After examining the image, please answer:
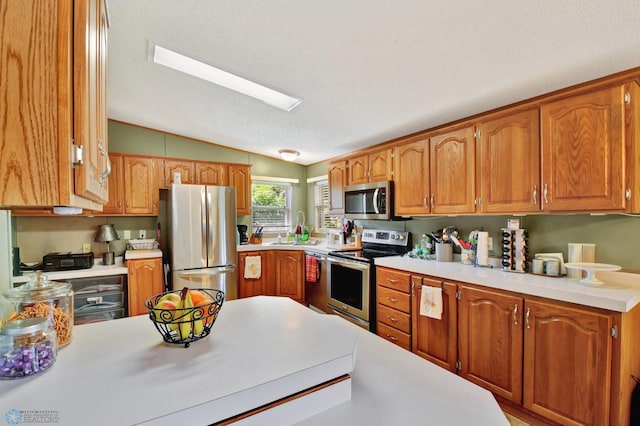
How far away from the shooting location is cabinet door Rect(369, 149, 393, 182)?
10.5 ft

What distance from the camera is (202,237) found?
3.50 meters

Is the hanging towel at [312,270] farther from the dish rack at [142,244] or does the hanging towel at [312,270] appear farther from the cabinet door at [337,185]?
the dish rack at [142,244]

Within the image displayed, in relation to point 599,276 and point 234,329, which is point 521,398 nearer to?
point 599,276

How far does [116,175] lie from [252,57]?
2539 millimetres

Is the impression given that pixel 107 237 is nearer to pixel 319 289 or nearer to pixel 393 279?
pixel 319 289

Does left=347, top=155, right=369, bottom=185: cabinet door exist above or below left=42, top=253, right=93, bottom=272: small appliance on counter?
above

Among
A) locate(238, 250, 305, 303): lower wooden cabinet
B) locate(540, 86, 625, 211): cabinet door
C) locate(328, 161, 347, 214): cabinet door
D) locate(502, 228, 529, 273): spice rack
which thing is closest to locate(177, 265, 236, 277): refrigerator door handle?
locate(238, 250, 305, 303): lower wooden cabinet

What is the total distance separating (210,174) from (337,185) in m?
1.81

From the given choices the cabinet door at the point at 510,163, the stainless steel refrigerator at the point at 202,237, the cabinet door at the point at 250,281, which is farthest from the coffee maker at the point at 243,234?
the cabinet door at the point at 510,163

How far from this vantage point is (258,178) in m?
4.70

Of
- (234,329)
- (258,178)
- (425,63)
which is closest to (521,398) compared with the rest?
(234,329)

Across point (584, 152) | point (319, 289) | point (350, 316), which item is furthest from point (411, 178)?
point (319, 289)

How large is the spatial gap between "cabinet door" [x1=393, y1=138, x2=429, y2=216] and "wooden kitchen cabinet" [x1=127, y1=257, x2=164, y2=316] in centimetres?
282

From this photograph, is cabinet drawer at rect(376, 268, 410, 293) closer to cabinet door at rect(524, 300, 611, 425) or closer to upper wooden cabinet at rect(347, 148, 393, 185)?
cabinet door at rect(524, 300, 611, 425)
